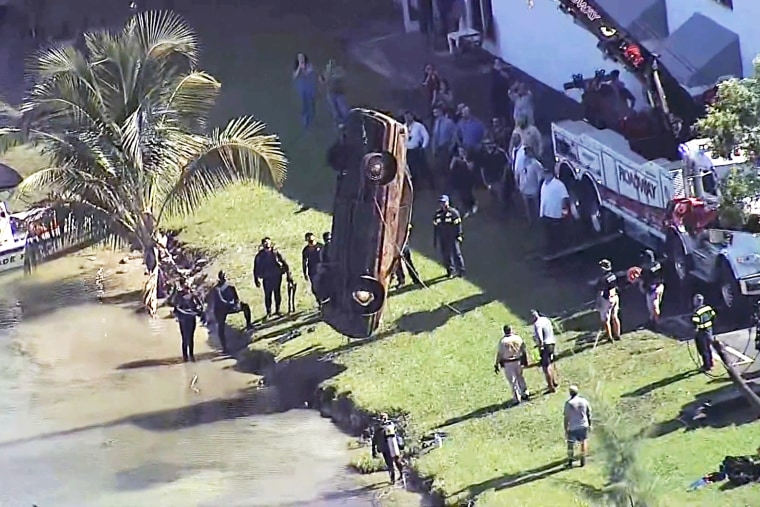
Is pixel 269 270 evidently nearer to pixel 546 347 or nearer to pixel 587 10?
pixel 546 347

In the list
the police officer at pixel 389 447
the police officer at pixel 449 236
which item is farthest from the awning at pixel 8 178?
the police officer at pixel 389 447

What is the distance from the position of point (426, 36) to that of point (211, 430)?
1683cm

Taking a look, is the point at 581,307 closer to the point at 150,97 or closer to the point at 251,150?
the point at 251,150

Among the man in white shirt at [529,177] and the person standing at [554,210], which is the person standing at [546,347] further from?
the man in white shirt at [529,177]

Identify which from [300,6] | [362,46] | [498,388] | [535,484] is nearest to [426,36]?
[362,46]

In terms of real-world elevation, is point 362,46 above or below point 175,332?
above

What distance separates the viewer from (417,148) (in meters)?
26.2

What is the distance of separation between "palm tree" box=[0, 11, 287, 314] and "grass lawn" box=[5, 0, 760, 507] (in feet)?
6.67

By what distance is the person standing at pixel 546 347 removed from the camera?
18.1 metres

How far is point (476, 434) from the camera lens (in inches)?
697

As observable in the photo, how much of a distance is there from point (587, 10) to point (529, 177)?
12.4ft

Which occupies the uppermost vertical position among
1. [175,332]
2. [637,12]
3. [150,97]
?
[637,12]

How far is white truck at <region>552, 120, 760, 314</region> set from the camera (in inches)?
761

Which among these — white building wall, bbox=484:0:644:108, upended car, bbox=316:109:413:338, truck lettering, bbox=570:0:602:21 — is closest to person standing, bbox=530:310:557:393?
upended car, bbox=316:109:413:338
